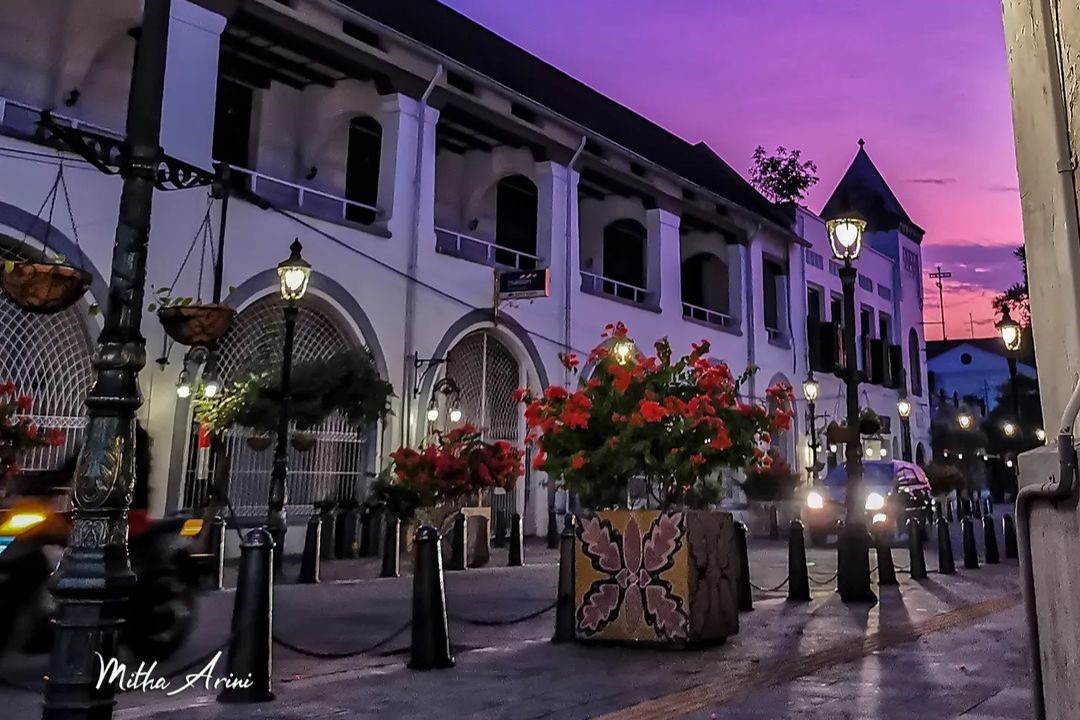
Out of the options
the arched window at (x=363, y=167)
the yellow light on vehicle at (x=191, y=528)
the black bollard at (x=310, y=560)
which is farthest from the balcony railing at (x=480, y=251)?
the yellow light on vehicle at (x=191, y=528)

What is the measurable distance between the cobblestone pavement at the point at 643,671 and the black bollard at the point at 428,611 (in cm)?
15

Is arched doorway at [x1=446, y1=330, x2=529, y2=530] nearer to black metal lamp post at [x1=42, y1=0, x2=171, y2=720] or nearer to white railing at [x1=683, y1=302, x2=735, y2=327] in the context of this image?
white railing at [x1=683, y1=302, x2=735, y2=327]

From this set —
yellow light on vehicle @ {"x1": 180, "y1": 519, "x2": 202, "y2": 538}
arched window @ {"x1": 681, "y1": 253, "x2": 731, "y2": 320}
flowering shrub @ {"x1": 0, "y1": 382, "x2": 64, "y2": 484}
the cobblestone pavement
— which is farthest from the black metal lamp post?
arched window @ {"x1": 681, "y1": 253, "x2": 731, "y2": 320}

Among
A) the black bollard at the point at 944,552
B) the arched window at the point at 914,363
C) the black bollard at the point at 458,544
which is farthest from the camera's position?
the arched window at the point at 914,363

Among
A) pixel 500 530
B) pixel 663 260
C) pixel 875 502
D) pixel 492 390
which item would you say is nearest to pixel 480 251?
pixel 492 390

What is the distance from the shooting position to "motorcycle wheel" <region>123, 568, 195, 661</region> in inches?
236

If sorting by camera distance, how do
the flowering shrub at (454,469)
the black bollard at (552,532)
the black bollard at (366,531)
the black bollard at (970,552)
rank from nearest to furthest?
the flowering shrub at (454,469) → the black bollard at (970,552) → the black bollard at (366,531) → the black bollard at (552,532)

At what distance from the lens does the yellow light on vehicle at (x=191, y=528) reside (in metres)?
6.33

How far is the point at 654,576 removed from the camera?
6773mm

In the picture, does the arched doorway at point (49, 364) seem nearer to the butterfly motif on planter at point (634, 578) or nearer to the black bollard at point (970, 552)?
the butterfly motif on planter at point (634, 578)

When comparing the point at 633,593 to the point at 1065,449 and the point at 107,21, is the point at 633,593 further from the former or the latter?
the point at 107,21

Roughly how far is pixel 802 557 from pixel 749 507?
53.2ft

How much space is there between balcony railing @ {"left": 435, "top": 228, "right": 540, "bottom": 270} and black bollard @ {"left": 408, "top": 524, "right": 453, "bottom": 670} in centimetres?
1285

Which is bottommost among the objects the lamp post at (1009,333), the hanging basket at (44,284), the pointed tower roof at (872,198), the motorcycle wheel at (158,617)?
Result: the motorcycle wheel at (158,617)
